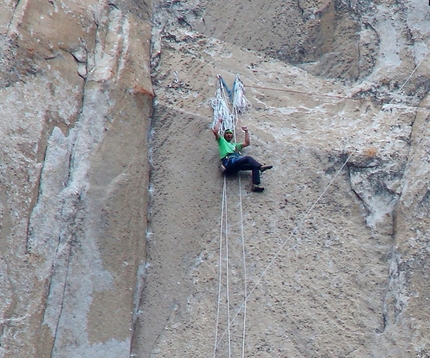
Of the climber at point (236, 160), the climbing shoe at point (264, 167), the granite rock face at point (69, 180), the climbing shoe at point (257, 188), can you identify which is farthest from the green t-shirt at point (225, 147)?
the granite rock face at point (69, 180)

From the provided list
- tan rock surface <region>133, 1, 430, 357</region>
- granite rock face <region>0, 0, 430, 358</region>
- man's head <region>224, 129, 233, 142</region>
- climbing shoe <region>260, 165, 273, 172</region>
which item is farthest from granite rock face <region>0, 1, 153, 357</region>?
climbing shoe <region>260, 165, 273, 172</region>

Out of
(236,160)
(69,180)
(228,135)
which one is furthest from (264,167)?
(69,180)

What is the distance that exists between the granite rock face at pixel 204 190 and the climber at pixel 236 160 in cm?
19

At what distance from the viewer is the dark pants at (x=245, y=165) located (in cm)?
836

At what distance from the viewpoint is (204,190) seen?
8.54 m

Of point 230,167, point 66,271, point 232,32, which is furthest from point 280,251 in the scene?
point 232,32

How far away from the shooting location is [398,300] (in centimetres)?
777

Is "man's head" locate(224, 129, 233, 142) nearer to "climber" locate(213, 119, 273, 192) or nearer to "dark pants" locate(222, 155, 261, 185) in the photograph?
"climber" locate(213, 119, 273, 192)

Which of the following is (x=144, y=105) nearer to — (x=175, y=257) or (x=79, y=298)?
(x=175, y=257)

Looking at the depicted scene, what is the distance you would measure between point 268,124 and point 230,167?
0.86m

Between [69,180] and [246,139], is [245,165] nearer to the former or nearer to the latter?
[246,139]

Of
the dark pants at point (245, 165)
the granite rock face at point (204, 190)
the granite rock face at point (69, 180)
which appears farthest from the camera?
the dark pants at point (245, 165)

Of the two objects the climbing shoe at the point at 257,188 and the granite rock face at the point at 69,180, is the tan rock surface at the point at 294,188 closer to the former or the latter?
the climbing shoe at the point at 257,188

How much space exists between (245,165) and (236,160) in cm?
12
